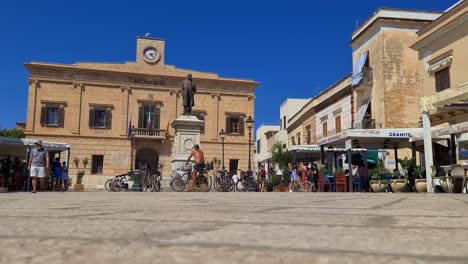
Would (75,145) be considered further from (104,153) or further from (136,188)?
(136,188)

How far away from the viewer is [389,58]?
22.9 meters

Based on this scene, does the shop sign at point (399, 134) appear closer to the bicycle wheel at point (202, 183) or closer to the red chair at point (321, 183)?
the red chair at point (321, 183)

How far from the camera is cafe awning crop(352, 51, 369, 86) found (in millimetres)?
23984

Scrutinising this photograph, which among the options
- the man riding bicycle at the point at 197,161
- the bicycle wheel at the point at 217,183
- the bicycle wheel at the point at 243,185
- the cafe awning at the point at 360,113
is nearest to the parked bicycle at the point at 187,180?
the man riding bicycle at the point at 197,161

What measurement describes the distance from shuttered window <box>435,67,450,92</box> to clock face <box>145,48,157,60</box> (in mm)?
25893

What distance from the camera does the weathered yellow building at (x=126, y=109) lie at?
35.4 meters

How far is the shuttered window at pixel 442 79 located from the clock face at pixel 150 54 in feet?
84.9

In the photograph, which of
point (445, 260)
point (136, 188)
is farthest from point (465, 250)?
point (136, 188)

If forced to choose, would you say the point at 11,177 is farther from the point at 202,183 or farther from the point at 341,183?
the point at 341,183

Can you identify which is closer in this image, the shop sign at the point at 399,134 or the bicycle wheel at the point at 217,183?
the shop sign at the point at 399,134

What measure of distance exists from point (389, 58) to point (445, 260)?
23.4 m

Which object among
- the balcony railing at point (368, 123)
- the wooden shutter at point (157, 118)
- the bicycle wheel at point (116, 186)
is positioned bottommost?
the bicycle wheel at point (116, 186)

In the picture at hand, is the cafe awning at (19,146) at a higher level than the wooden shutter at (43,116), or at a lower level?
lower

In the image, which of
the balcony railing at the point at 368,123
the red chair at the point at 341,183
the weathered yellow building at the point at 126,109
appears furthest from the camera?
the weathered yellow building at the point at 126,109
